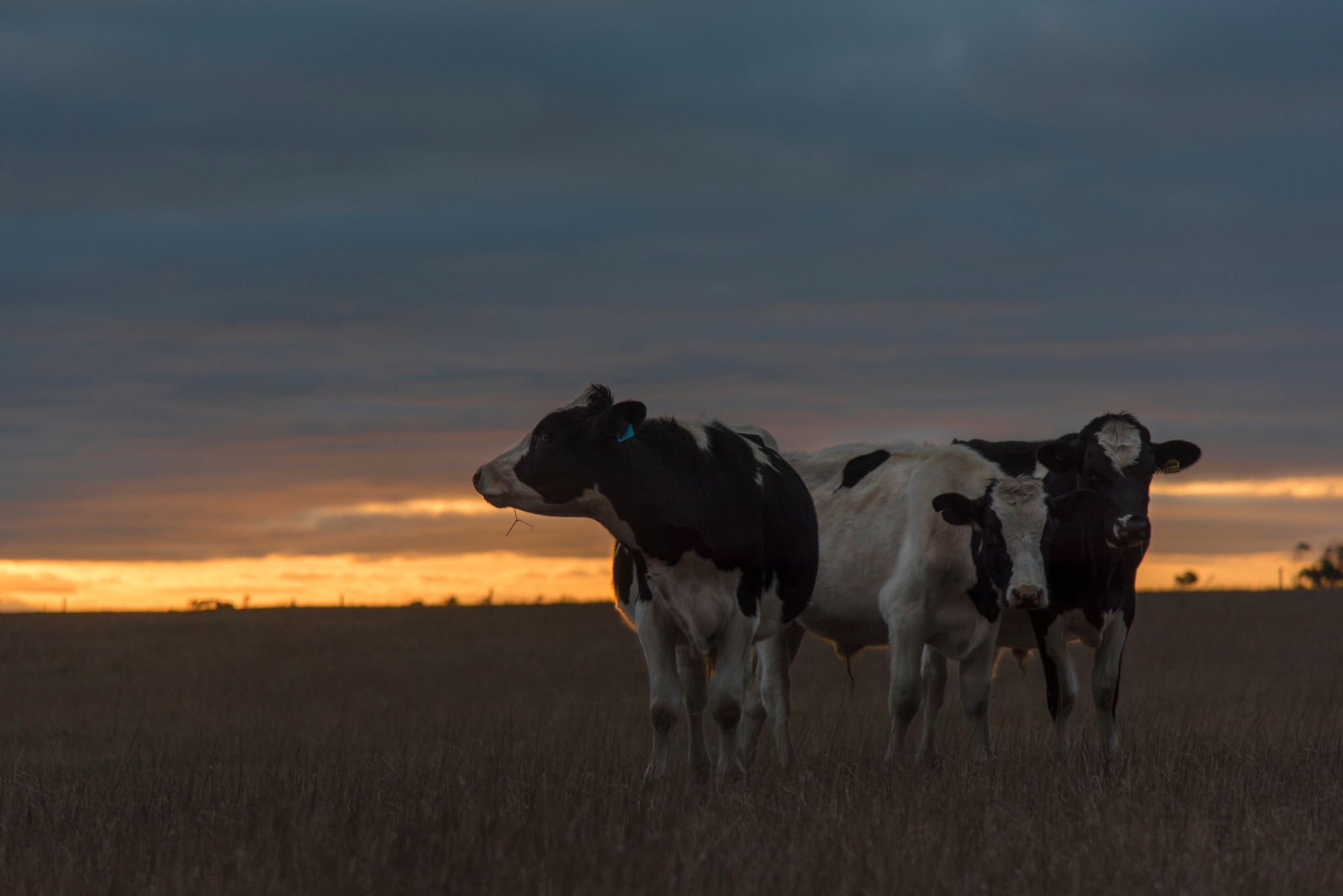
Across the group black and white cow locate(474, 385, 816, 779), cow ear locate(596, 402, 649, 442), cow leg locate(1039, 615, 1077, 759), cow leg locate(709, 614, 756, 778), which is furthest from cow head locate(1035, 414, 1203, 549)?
cow ear locate(596, 402, 649, 442)

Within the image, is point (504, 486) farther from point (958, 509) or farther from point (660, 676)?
point (958, 509)

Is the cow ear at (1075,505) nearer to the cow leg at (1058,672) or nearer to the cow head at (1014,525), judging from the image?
the cow head at (1014,525)

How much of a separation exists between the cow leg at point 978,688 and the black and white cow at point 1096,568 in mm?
406

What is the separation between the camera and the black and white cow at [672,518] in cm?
868

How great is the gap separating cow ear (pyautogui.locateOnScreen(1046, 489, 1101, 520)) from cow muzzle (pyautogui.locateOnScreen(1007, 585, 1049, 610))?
1.18 metres

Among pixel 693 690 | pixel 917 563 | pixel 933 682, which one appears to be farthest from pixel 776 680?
pixel 917 563

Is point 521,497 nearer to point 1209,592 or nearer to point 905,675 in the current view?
point 905,675

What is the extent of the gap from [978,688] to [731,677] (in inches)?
99.6

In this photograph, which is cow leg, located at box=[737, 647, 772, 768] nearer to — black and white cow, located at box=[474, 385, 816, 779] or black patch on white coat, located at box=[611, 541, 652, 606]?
black patch on white coat, located at box=[611, 541, 652, 606]

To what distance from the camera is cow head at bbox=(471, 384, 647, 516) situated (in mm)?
8539

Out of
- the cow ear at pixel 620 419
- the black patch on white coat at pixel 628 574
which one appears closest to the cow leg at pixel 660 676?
the black patch on white coat at pixel 628 574

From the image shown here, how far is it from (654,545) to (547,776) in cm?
166

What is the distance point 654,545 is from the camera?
29.4ft

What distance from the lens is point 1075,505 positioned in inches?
415
